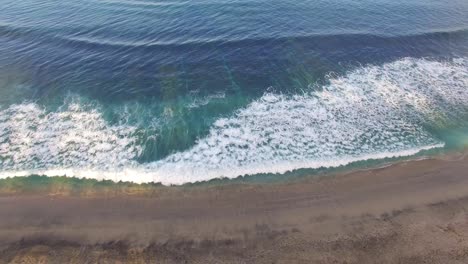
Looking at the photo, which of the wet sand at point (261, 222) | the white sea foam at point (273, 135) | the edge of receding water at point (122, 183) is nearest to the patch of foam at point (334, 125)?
the white sea foam at point (273, 135)

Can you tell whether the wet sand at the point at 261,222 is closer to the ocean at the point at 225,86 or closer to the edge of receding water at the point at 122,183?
the edge of receding water at the point at 122,183

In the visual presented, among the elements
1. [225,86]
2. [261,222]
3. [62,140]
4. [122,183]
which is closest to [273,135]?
[225,86]

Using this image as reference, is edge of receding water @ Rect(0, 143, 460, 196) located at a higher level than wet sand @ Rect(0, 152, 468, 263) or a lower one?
higher

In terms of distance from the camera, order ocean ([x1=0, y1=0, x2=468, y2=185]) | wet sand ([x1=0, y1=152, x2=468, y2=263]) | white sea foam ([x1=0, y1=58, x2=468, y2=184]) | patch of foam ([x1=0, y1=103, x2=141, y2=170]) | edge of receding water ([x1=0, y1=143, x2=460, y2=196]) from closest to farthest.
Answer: wet sand ([x1=0, y1=152, x2=468, y2=263]), edge of receding water ([x1=0, y1=143, x2=460, y2=196]), white sea foam ([x1=0, y1=58, x2=468, y2=184]), patch of foam ([x1=0, y1=103, x2=141, y2=170]), ocean ([x1=0, y1=0, x2=468, y2=185])

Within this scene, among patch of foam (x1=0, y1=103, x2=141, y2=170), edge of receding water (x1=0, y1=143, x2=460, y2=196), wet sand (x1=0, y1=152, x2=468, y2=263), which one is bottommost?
wet sand (x1=0, y1=152, x2=468, y2=263)

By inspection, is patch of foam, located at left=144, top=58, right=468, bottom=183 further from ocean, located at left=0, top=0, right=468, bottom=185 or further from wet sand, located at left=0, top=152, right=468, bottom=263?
wet sand, located at left=0, top=152, right=468, bottom=263

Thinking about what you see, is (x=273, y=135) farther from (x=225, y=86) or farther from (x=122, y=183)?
(x=122, y=183)

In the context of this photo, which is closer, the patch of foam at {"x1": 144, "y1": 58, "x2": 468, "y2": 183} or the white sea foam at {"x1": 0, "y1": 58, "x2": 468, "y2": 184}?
the white sea foam at {"x1": 0, "y1": 58, "x2": 468, "y2": 184}

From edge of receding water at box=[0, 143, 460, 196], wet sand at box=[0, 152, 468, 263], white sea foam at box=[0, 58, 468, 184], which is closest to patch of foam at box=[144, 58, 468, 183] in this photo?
white sea foam at box=[0, 58, 468, 184]

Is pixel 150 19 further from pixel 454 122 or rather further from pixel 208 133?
pixel 454 122
